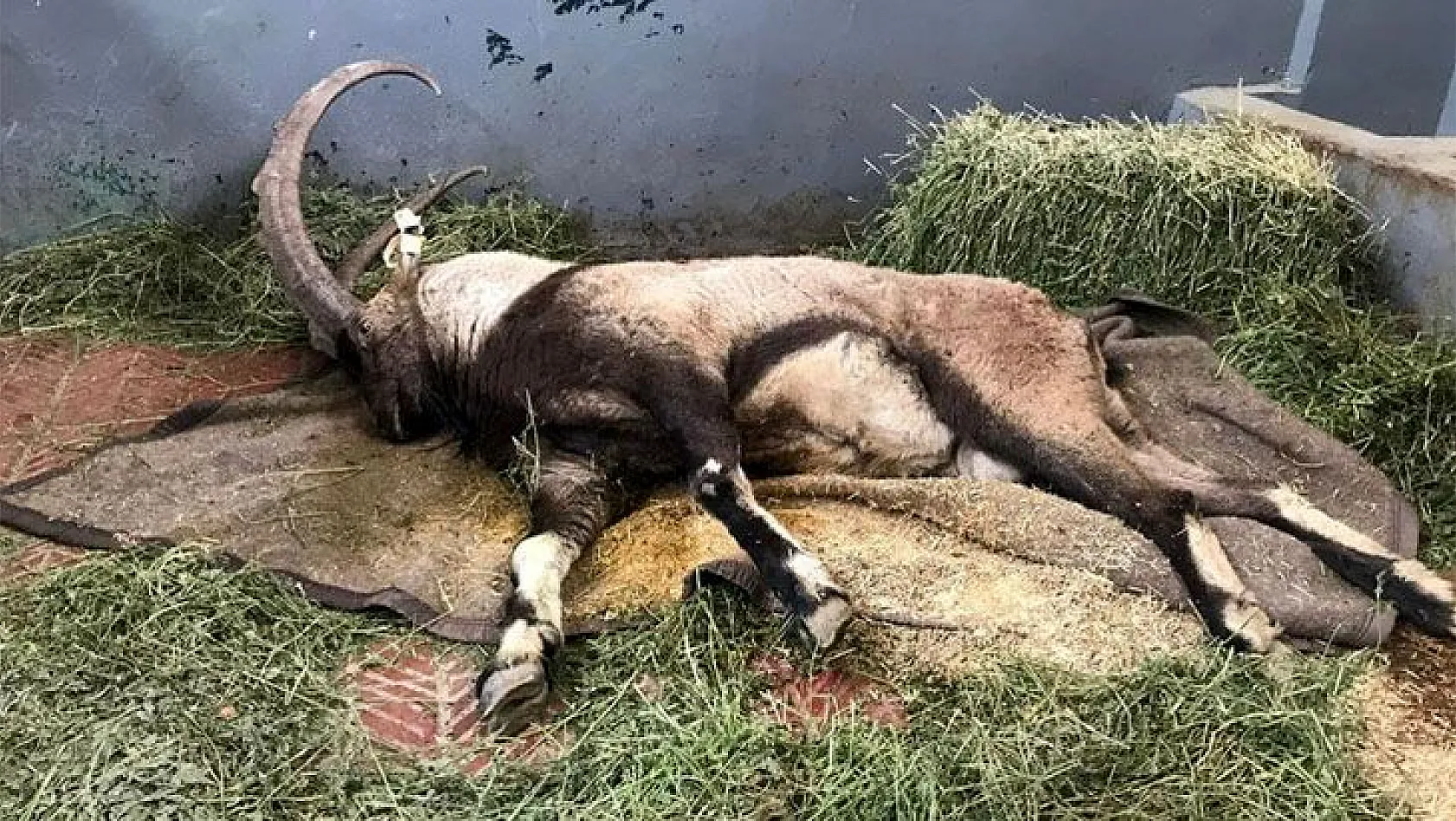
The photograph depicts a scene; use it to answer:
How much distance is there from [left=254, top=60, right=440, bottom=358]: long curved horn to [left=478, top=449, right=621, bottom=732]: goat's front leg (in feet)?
3.11

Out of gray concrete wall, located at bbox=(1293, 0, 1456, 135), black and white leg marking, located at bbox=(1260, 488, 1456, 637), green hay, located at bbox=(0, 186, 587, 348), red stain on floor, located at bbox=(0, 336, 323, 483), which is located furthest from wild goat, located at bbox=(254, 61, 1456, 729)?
gray concrete wall, located at bbox=(1293, 0, 1456, 135)

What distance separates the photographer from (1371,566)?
3.44 meters

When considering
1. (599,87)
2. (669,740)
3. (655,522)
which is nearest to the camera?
(669,740)

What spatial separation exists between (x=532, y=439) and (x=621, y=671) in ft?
3.63

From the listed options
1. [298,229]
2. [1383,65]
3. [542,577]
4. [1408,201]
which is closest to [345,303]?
[298,229]

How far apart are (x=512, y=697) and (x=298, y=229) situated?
2068 millimetres

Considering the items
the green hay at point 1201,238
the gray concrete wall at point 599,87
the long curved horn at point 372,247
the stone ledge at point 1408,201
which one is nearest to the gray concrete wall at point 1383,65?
the gray concrete wall at point 599,87

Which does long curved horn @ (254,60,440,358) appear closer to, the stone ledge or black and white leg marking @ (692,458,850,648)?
black and white leg marking @ (692,458,850,648)

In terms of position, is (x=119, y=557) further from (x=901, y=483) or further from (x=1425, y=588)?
(x=1425, y=588)

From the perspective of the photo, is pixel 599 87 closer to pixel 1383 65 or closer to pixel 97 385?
pixel 97 385

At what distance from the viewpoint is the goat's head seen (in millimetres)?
4246

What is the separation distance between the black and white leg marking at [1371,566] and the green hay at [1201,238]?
0.63 meters

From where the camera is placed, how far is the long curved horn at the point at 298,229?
426 centimetres

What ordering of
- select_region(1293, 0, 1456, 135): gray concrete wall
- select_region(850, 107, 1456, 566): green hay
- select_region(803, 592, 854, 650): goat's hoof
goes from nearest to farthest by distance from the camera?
select_region(803, 592, 854, 650): goat's hoof < select_region(850, 107, 1456, 566): green hay < select_region(1293, 0, 1456, 135): gray concrete wall
